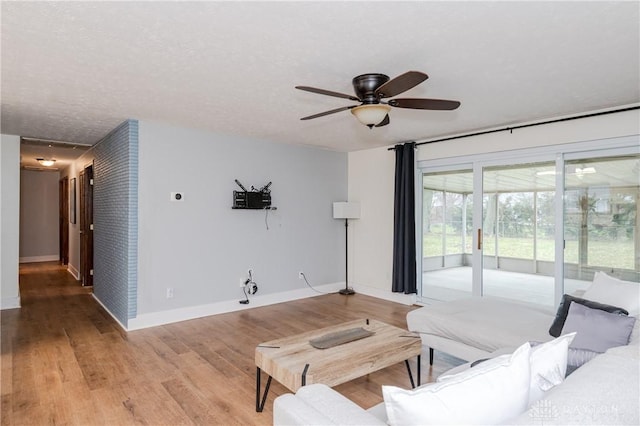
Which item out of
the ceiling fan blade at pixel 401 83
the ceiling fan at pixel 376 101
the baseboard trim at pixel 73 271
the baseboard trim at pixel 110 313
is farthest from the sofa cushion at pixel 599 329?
the baseboard trim at pixel 73 271

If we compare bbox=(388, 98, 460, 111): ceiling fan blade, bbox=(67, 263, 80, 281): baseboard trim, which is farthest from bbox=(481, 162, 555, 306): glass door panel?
bbox=(67, 263, 80, 281): baseboard trim

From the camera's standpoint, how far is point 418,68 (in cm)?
275

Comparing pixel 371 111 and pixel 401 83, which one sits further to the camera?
pixel 371 111

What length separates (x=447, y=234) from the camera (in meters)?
5.53

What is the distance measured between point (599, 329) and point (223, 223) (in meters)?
4.27

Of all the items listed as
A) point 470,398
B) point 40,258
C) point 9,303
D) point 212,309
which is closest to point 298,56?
point 470,398

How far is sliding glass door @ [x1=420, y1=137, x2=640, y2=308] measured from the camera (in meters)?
3.86

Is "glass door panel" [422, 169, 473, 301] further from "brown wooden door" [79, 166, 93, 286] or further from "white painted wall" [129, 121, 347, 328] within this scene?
"brown wooden door" [79, 166, 93, 286]

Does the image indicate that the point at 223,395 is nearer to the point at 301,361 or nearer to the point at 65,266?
the point at 301,361

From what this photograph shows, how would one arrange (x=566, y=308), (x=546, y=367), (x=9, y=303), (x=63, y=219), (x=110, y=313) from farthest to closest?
(x=63, y=219) → (x=9, y=303) → (x=110, y=313) → (x=566, y=308) → (x=546, y=367)

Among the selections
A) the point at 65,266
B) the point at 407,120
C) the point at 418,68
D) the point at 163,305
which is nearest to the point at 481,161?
the point at 407,120

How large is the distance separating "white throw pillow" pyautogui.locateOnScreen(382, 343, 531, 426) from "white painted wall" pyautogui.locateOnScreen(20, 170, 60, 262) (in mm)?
11032

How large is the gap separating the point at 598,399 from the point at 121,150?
499 centimetres

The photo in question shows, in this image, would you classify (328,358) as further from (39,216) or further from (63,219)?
(39,216)
